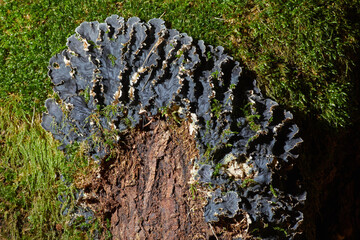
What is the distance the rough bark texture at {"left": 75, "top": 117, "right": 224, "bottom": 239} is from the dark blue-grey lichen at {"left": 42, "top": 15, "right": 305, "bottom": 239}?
13cm

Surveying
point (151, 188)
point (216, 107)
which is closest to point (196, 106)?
point (216, 107)

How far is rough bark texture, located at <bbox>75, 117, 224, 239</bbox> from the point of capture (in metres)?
2.37

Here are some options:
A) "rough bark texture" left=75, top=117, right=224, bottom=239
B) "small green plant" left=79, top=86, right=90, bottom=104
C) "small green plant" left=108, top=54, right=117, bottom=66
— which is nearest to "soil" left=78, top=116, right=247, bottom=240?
"rough bark texture" left=75, top=117, right=224, bottom=239

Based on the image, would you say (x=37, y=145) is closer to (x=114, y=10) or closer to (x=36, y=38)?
(x=36, y=38)

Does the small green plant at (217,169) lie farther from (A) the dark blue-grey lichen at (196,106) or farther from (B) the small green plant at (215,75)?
(B) the small green plant at (215,75)

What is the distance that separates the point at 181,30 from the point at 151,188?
131 cm

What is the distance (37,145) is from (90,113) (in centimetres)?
65

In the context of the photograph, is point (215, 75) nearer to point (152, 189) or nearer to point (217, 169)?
point (217, 169)

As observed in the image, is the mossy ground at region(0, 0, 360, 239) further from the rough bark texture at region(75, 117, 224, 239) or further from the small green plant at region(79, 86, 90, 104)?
the small green plant at region(79, 86, 90, 104)

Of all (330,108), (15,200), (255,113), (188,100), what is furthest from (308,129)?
(15,200)

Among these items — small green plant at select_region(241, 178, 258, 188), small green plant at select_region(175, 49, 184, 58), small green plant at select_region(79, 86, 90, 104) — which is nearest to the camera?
small green plant at select_region(241, 178, 258, 188)

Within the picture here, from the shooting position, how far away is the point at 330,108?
2.66 meters

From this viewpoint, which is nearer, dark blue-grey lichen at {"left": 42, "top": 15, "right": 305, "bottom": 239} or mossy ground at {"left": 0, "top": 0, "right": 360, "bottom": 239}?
dark blue-grey lichen at {"left": 42, "top": 15, "right": 305, "bottom": 239}

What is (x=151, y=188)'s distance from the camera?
97.4 inches
